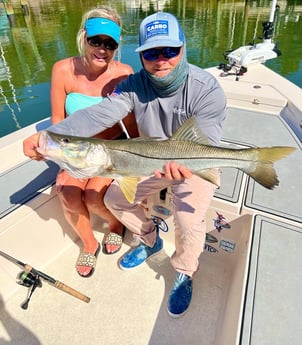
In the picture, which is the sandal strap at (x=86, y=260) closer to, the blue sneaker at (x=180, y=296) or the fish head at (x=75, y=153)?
the blue sneaker at (x=180, y=296)

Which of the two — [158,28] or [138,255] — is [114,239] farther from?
[158,28]

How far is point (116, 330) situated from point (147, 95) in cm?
202

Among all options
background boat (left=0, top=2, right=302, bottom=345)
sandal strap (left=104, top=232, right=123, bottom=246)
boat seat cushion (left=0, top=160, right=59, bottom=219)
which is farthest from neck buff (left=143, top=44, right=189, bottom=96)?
sandal strap (left=104, top=232, right=123, bottom=246)

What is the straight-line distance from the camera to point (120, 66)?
9.72 ft

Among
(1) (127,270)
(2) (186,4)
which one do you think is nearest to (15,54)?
(1) (127,270)

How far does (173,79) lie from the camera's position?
6.84 ft

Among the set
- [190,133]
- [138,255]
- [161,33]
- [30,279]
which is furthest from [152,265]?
[161,33]

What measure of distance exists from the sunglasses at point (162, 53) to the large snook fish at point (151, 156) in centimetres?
52

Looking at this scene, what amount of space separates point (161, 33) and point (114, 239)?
210cm

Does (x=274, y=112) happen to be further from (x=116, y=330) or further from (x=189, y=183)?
(x=116, y=330)

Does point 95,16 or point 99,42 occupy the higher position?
point 95,16

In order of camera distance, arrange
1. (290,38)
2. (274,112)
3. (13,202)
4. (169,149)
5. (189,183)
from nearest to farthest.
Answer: (169,149) → (189,183) → (13,202) → (274,112) → (290,38)

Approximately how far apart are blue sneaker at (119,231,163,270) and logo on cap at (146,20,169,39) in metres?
1.96

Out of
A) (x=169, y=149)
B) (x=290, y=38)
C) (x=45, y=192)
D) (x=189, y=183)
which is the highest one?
(x=169, y=149)
